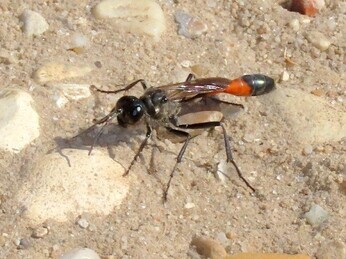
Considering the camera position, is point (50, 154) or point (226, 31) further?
point (226, 31)

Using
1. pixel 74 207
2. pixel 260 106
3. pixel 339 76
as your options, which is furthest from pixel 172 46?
pixel 74 207

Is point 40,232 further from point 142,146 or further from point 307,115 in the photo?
point 307,115

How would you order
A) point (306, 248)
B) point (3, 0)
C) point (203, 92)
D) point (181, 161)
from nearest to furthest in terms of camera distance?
point (306, 248) < point (181, 161) < point (203, 92) < point (3, 0)

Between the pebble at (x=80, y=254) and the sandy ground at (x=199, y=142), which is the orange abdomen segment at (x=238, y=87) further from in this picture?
the pebble at (x=80, y=254)

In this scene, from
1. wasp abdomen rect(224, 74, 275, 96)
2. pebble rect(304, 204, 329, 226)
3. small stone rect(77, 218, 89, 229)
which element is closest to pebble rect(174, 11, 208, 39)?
wasp abdomen rect(224, 74, 275, 96)

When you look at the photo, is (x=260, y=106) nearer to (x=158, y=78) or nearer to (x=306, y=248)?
(x=158, y=78)

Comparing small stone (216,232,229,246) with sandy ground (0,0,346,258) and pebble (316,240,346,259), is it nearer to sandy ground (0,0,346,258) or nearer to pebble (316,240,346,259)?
sandy ground (0,0,346,258)

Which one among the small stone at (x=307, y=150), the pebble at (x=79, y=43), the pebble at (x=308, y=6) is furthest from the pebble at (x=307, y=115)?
the pebble at (x=79, y=43)
